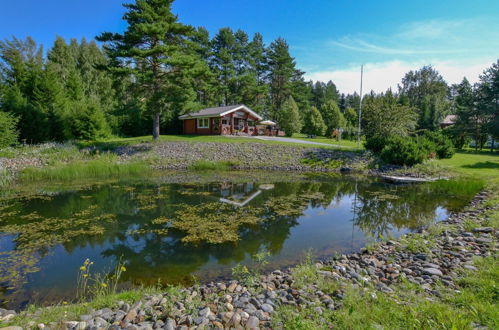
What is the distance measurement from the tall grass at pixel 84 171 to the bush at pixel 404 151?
54.1ft

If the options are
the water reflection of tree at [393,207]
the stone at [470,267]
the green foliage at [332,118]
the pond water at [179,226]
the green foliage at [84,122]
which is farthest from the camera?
the green foliage at [332,118]

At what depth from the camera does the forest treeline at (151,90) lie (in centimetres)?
2050

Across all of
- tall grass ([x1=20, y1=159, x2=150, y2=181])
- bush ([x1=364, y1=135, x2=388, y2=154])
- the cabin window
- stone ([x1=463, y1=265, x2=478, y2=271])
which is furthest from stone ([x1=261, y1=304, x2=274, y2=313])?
the cabin window

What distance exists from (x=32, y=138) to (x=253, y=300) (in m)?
27.1

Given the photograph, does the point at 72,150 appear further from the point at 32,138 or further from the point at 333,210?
the point at 333,210

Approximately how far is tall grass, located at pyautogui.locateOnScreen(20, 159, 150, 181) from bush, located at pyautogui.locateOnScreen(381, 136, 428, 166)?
649 inches

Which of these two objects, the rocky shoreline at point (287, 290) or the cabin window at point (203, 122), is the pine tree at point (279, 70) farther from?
the rocky shoreline at point (287, 290)

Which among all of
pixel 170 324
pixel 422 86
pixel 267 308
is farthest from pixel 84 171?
pixel 422 86

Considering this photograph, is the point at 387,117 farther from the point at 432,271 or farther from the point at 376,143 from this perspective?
the point at 432,271

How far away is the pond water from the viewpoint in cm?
515

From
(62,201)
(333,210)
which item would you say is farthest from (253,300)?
(62,201)

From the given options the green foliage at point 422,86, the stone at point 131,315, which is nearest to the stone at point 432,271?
the stone at point 131,315

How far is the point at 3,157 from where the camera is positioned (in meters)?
16.1

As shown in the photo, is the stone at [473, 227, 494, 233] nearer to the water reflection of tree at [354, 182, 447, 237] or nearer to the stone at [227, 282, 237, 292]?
the water reflection of tree at [354, 182, 447, 237]
